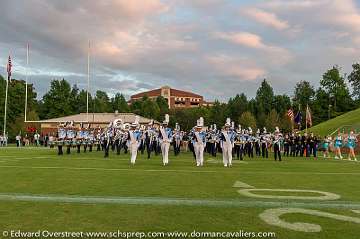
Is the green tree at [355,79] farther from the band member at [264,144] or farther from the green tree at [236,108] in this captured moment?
the band member at [264,144]

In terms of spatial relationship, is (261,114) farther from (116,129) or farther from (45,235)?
(45,235)

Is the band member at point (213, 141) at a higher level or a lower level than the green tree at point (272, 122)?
lower

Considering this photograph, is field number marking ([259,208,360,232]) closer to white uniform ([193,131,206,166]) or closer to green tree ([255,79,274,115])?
white uniform ([193,131,206,166])

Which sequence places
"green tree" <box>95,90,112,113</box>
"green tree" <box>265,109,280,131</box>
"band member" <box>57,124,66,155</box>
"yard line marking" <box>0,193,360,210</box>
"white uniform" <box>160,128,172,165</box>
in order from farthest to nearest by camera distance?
"green tree" <box>95,90,112,113</box>, "green tree" <box>265,109,280,131</box>, "band member" <box>57,124,66,155</box>, "white uniform" <box>160,128,172,165</box>, "yard line marking" <box>0,193,360,210</box>

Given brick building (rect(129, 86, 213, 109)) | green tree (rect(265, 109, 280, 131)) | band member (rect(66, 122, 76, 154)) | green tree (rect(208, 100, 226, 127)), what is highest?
brick building (rect(129, 86, 213, 109))

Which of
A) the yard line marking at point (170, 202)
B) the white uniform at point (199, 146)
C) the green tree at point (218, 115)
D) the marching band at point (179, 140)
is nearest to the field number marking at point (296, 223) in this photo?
the yard line marking at point (170, 202)

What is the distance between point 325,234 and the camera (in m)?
6.97

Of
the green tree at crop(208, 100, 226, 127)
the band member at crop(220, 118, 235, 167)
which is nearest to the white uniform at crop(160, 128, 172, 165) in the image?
the band member at crop(220, 118, 235, 167)

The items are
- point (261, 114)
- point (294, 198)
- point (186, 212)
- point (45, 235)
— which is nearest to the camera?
point (45, 235)

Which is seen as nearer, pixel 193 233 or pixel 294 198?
pixel 193 233

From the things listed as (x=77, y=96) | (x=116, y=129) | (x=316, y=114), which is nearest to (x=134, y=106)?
(x=77, y=96)

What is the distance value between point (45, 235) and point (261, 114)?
95851mm

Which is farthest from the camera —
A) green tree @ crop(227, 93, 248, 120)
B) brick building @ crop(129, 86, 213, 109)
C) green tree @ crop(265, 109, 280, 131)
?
brick building @ crop(129, 86, 213, 109)

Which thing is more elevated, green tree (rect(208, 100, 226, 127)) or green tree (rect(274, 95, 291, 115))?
green tree (rect(274, 95, 291, 115))
